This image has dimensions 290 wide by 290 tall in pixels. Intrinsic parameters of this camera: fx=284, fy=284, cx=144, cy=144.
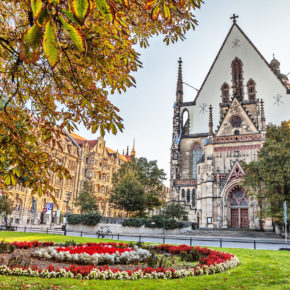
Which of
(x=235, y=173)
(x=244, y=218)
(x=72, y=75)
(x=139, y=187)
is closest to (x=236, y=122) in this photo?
(x=235, y=173)

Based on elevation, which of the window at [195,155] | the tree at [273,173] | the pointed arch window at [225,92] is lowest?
the tree at [273,173]

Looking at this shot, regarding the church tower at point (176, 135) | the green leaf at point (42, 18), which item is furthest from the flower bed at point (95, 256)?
the church tower at point (176, 135)

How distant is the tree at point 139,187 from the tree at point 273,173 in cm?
1622

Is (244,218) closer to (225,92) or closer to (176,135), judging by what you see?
(176,135)

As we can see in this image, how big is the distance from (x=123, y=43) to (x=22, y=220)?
163 ft

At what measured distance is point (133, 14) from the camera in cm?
603

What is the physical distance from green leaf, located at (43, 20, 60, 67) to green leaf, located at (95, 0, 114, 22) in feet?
1.25

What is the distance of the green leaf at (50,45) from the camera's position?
1.90m

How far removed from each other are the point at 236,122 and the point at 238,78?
8932mm

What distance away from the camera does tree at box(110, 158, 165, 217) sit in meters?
40.5

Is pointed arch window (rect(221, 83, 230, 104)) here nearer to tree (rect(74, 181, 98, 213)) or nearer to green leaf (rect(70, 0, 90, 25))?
tree (rect(74, 181, 98, 213))

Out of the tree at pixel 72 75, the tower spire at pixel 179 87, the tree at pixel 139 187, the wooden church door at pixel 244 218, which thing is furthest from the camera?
the tower spire at pixel 179 87

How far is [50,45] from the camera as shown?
195 centimetres

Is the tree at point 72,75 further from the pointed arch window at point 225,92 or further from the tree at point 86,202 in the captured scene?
the pointed arch window at point 225,92
